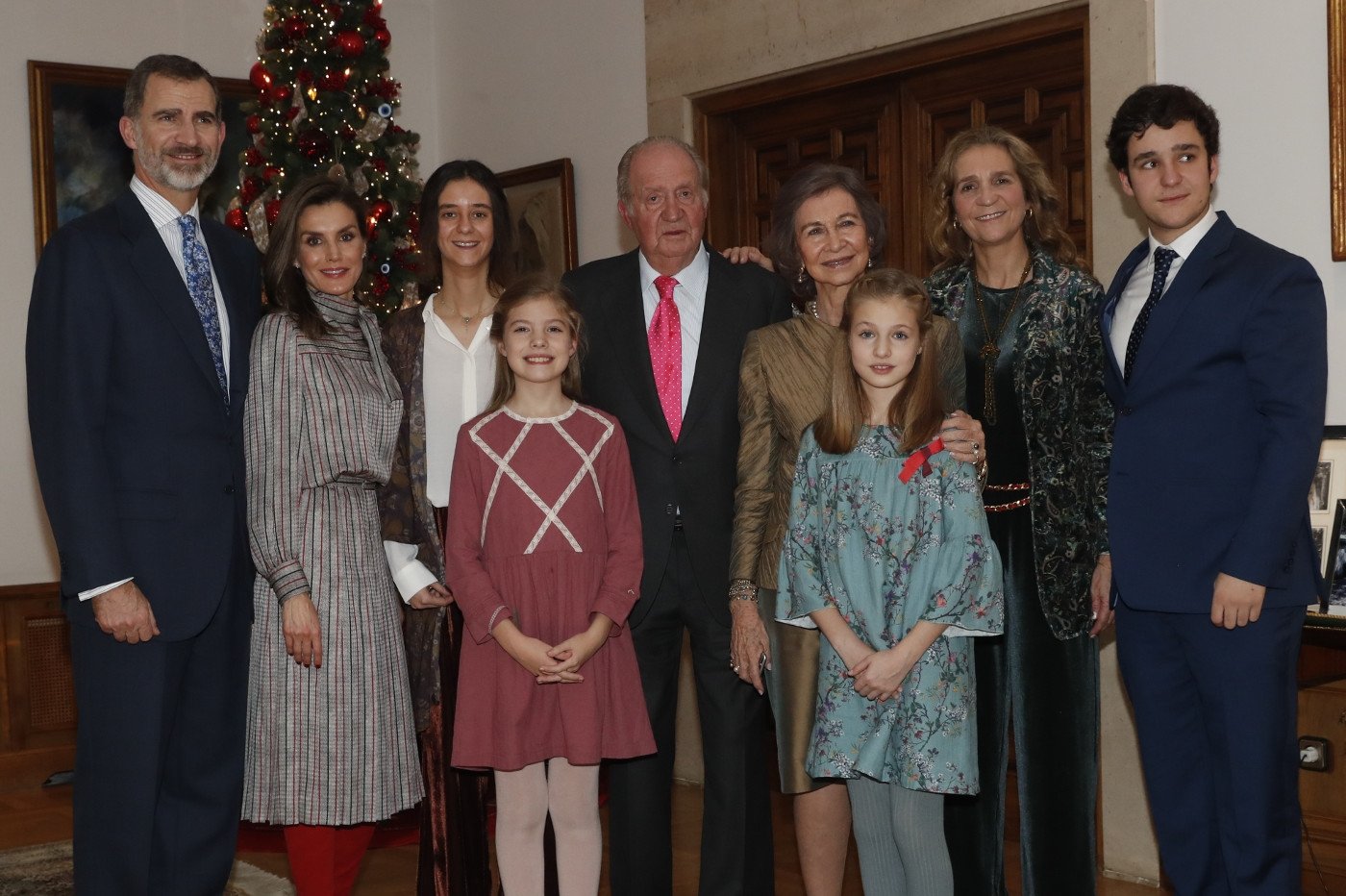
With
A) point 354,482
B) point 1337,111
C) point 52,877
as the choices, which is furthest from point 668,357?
point 52,877

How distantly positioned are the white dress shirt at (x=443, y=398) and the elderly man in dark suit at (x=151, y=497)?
362mm

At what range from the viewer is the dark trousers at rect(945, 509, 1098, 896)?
286 centimetres

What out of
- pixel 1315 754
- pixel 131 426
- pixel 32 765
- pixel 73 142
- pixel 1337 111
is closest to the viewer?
pixel 131 426

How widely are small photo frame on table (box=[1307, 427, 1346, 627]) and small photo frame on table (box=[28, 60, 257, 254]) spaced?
4307 millimetres

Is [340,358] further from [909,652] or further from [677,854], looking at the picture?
[677,854]

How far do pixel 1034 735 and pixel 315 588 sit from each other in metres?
1.55

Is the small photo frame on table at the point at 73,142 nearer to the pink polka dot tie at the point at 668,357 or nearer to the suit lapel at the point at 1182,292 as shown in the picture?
the pink polka dot tie at the point at 668,357

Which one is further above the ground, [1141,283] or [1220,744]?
[1141,283]

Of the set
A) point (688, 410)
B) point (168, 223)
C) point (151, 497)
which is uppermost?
point (168, 223)

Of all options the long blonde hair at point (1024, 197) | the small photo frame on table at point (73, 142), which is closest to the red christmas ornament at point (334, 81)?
the small photo frame on table at point (73, 142)

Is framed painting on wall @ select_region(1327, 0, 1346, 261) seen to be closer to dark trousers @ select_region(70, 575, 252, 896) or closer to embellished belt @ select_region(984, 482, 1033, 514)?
embellished belt @ select_region(984, 482, 1033, 514)

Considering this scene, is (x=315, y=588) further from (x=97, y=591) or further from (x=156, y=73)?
(x=156, y=73)

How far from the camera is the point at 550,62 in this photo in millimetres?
5863

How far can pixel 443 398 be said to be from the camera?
3.07 m
